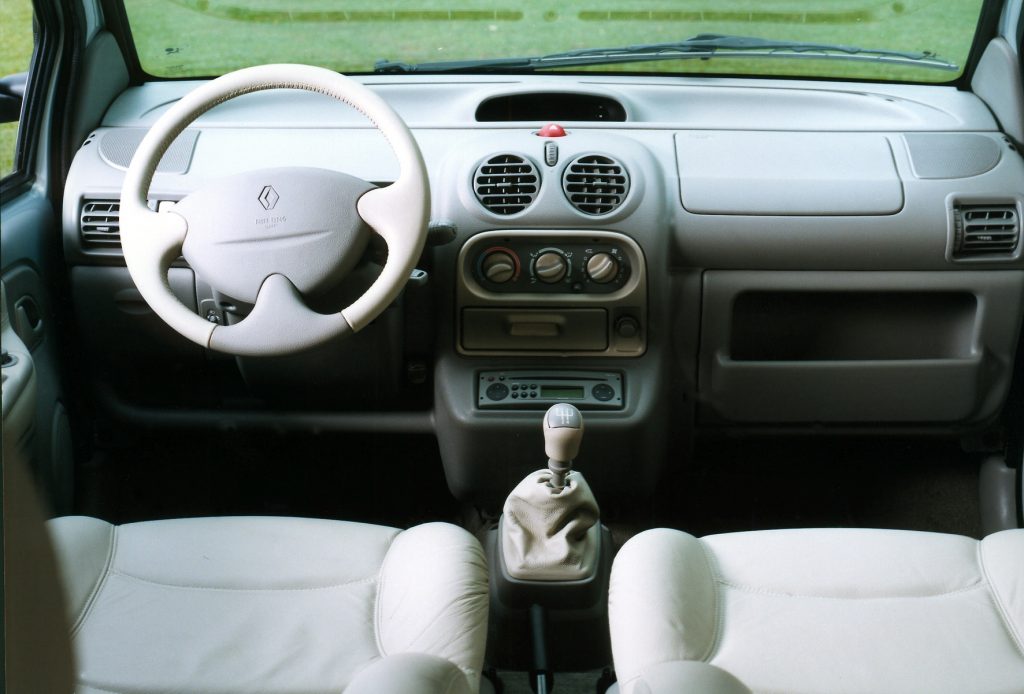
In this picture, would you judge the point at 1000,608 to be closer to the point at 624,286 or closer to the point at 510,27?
the point at 624,286

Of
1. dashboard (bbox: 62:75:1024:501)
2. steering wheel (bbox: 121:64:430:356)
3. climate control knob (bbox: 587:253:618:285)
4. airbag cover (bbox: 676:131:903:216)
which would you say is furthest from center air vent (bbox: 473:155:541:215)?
steering wheel (bbox: 121:64:430:356)

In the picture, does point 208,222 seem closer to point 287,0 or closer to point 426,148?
point 426,148

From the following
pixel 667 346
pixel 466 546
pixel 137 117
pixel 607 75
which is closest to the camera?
pixel 466 546

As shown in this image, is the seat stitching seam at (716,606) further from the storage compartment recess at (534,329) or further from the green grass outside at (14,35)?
the green grass outside at (14,35)

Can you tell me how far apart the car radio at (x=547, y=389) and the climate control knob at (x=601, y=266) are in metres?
0.20

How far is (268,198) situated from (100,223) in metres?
0.64

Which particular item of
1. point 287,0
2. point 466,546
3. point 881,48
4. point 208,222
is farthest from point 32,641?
point 881,48

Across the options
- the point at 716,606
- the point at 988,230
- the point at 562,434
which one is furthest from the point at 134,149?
the point at 988,230

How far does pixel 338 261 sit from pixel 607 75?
3.64 ft

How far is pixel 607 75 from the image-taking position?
7.30 ft

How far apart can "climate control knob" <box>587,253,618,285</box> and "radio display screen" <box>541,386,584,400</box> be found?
0.22 metres

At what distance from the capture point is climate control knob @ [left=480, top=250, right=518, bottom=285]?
1804 mm

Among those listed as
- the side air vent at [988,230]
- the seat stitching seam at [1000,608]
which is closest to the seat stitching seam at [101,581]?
the seat stitching seam at [1000,608]

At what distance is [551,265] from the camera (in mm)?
1790
